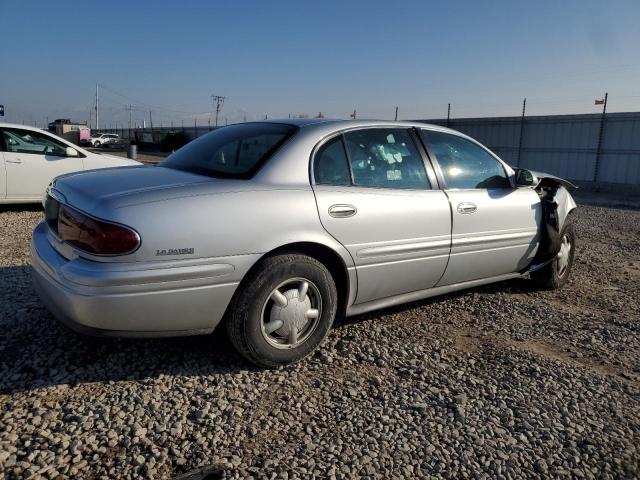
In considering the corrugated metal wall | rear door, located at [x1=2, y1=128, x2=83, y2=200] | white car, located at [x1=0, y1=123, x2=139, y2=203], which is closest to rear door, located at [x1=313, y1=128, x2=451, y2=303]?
white car, located at [x1=0, y1=123, x2=139, y2=203]

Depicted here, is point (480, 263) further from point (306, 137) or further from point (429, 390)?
point (306, 137)

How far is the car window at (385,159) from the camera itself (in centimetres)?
347

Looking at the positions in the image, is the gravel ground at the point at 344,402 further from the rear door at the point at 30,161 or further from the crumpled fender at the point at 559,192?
the rear door at the point at 30,161

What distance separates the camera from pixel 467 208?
3.96 metres

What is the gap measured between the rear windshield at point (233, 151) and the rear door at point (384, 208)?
1.08 feet

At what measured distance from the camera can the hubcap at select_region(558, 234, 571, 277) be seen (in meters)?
4.93

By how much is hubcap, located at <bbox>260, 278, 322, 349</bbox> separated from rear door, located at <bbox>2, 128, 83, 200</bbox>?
261 inches

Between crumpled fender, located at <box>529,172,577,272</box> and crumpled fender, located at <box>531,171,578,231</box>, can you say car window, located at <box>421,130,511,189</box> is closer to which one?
crumpled fender, located at <box>529,172,577,272</box>

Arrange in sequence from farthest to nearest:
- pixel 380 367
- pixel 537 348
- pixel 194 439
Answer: pixel 537 348 → pixel 380 367 → pixel 194 439

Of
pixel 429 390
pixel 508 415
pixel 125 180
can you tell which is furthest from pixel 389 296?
pixel 125 180

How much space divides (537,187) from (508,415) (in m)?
2.86

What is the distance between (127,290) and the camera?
2.55 metres

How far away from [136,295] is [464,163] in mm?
2751

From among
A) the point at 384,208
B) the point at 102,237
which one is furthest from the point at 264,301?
the point at 384,208
